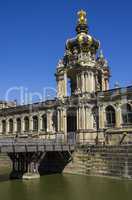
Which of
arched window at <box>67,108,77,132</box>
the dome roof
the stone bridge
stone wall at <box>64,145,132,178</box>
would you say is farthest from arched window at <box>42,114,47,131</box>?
stone wall at <box>64,145,132,178</box>

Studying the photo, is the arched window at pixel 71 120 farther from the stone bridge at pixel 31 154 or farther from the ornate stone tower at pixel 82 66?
the stone bridge at pixel 31 154

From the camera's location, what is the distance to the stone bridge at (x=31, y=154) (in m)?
38.8

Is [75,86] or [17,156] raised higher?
[75,86]

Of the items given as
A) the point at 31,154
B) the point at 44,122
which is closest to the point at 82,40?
the point at 44,122

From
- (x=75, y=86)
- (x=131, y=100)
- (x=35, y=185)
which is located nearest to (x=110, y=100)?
(x=131, y=100)

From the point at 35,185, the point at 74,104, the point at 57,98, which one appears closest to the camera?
the point at 35,185

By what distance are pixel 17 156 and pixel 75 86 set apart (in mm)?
21287

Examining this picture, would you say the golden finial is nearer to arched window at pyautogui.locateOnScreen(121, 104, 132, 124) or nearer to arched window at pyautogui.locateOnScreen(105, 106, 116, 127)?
arched window at pyautogui.locateOnScreen(105, 106, 116, 127)

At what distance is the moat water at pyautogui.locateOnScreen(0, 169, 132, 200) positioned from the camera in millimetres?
29797

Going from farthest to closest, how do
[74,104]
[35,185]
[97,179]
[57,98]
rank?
[57,98] < [74,104] < [97,179] < [35,185]

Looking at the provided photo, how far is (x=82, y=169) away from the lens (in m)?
44.3

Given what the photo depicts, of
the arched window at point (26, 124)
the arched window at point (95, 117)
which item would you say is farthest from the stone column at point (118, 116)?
the arched window at point (26, 124)

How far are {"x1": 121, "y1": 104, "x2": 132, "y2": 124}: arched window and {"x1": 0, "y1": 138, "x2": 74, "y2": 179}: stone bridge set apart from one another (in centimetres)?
872

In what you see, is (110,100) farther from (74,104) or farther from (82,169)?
(82,169)
